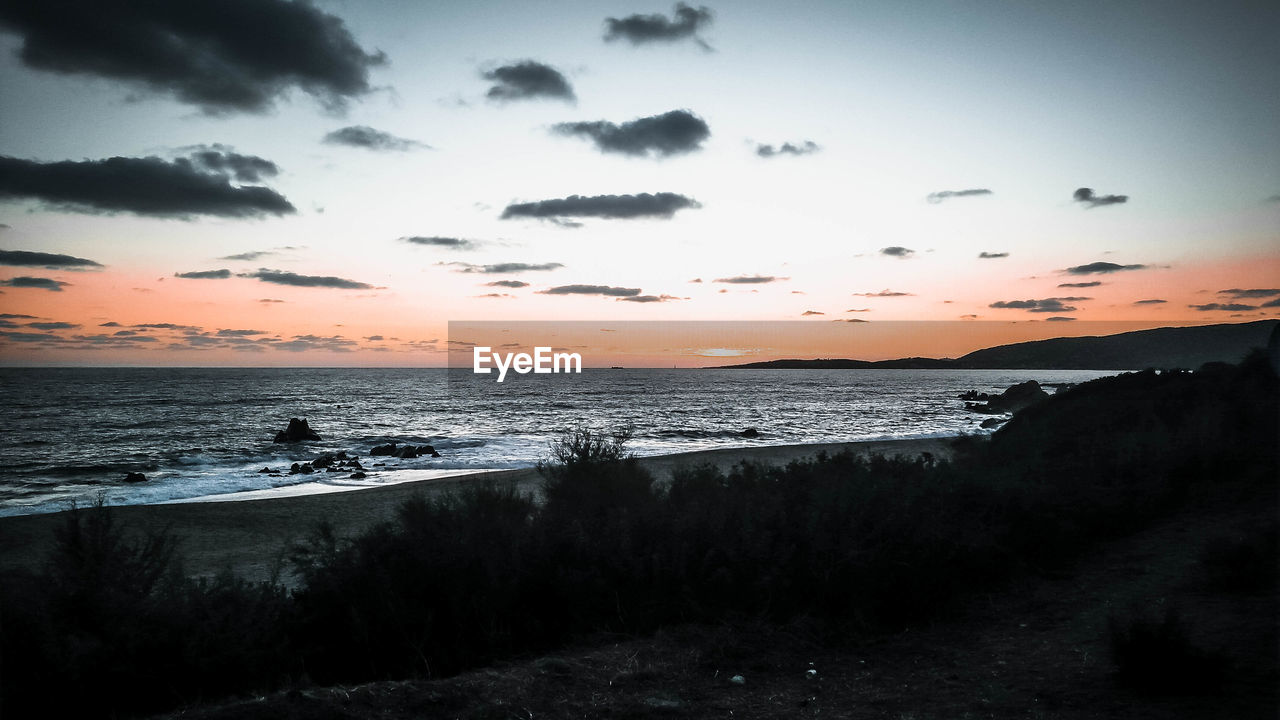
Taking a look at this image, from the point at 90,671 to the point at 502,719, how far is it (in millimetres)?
3254

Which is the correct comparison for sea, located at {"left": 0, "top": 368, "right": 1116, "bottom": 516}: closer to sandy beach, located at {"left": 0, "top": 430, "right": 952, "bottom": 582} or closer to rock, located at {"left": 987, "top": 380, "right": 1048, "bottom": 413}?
sandy beach, located at {"left": 0, "top": 430, "right": 952, "bottom": 582}

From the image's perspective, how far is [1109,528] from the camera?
384 inches

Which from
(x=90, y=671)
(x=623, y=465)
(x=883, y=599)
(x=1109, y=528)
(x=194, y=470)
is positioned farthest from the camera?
(x=194, y=470)

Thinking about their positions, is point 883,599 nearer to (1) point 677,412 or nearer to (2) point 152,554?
(2) point 152,554

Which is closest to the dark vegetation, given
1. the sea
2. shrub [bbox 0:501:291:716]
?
shrub [bbox 0:501:291:716]

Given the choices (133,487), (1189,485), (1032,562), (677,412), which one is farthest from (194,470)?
(677,412)

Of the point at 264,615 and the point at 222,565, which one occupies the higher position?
the point at 264,615

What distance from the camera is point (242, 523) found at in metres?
15.1

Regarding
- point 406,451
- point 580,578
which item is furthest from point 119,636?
point 406,451

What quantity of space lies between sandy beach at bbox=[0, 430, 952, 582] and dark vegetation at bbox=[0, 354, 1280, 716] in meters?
2.89

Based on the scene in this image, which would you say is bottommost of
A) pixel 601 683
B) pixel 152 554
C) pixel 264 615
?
pixel 601 683

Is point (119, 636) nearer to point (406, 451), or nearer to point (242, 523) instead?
point (242, 523)

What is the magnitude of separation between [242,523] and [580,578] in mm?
11778

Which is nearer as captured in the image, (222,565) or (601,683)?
(601,683)
